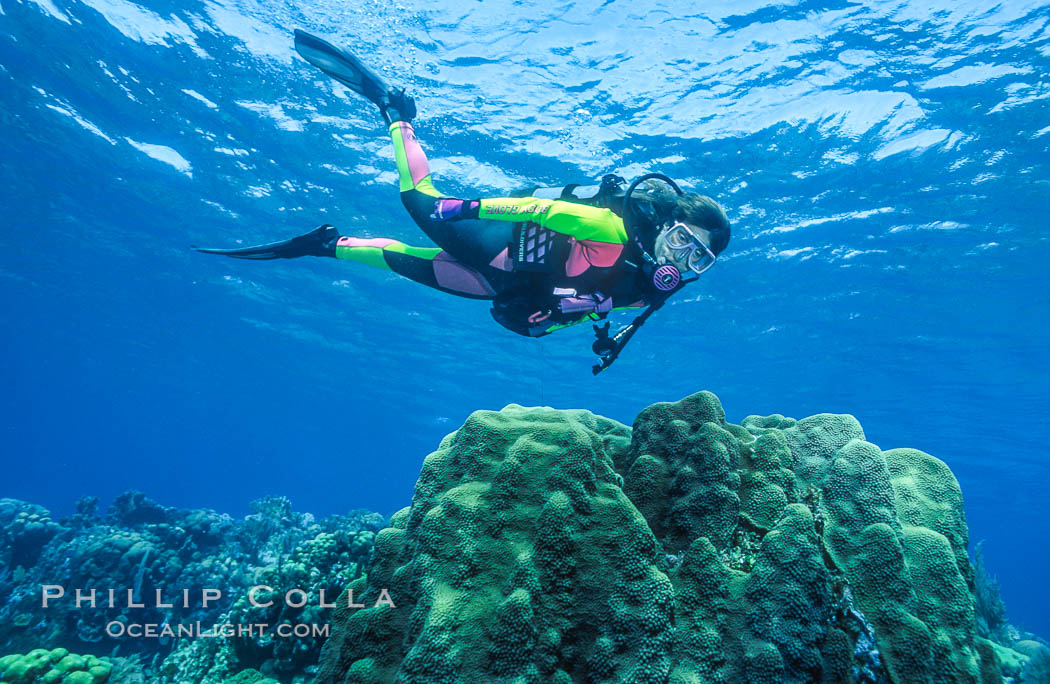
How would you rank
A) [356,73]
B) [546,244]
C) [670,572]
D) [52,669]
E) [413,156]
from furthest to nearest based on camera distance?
[356,73], [413,156], [546,244], [52,669], [670,572]

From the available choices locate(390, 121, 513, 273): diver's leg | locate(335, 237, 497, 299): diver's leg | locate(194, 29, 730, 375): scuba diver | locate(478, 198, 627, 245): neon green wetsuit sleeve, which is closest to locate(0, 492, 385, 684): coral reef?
locate(335, 237, 497, 299): diver's leg

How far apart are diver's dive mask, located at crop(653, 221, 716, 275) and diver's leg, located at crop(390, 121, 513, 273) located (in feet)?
5.47

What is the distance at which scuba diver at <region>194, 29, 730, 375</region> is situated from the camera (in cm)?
464

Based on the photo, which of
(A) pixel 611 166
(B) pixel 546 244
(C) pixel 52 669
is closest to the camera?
(C) pixel 52 669

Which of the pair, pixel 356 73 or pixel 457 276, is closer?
pixel 457 276

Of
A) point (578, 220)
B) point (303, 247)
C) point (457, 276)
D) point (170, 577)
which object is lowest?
point (170, 577)

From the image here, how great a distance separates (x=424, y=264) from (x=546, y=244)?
1.83 m

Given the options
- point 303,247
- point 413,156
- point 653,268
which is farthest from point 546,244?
point 303,247

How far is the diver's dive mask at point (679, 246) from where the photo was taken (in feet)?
15.1

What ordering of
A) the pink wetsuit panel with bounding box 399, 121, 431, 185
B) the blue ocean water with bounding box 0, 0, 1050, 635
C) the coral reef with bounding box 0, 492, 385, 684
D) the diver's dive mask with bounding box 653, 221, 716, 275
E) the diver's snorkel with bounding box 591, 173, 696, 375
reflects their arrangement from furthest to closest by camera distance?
the blue ocean water with bounding box 0, 0, 1050, 635
the pink wetsuit panel with bounding box 399, 121, 431, 185
the coral reef with bounding box 0, 492, 385, 684
the diver's dive mask with bounding box 653, 221, 716, 275
the diver's snorkel with bounding box 591, 173, 696, 375

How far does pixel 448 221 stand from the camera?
547 centimetres

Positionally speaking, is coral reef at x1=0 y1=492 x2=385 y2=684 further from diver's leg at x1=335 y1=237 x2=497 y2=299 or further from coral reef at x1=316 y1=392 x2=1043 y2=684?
diver's leg at x1=335 y1=237 x2=497 y2=299

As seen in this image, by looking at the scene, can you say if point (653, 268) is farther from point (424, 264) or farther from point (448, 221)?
point (424, 264)

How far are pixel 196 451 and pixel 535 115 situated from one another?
169714mm
